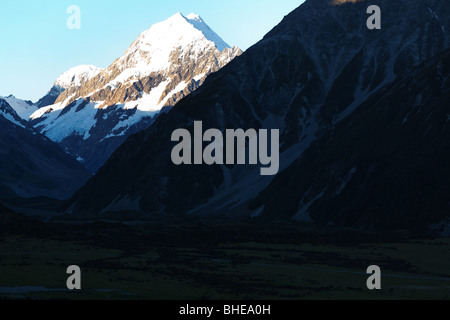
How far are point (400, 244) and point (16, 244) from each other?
66357 millimetres

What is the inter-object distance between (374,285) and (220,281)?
635 inches

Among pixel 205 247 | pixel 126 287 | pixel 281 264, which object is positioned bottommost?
pixel 126 287

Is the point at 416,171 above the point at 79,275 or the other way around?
above

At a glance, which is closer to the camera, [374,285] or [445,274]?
[374,285]

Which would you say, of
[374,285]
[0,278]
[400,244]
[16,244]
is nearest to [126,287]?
[0,278]

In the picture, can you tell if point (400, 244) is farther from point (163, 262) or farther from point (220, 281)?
point (220, 281)

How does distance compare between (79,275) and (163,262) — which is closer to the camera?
(79,275)

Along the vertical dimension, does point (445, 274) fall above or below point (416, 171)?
below

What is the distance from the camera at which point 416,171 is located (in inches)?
7303

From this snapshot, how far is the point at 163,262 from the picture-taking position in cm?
10731
